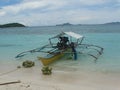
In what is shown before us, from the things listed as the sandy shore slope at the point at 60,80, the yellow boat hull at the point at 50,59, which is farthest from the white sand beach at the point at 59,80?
the yellow boat hull at the point at 50,59

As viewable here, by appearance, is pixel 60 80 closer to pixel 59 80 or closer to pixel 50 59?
pixel 59 80

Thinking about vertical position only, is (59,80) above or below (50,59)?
below

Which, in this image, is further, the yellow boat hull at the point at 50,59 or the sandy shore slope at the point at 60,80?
the yellow boat hull at the point at 50,59

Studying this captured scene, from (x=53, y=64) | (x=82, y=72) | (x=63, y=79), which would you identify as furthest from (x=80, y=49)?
(x=63, y=79)

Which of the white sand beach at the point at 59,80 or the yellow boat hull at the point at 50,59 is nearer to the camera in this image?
the white sand beach at the point at 59,80

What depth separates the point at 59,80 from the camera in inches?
429

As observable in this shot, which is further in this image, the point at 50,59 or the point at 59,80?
the point at 50,59

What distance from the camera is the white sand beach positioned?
9.59m

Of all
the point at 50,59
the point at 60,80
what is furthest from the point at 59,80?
the point at 50,59

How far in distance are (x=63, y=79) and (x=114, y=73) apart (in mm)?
2724

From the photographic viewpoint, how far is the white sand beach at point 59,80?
9.59 meters

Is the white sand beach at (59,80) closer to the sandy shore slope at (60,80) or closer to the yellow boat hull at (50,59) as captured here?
the sandy shore slope at (60,80)

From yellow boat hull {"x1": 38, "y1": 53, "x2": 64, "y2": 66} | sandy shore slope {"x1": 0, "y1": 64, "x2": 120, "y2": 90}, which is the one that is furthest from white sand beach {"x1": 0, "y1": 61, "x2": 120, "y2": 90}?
yellow boat hull {"x1": 38, "y1": 53, "x2": 64, "y2": 66}

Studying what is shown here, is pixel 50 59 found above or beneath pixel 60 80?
above
